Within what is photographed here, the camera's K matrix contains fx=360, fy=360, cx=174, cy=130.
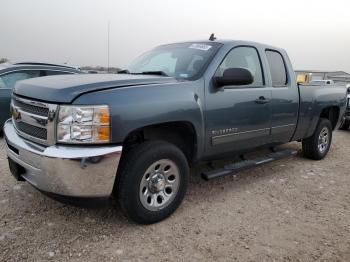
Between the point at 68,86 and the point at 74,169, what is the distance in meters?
0.70

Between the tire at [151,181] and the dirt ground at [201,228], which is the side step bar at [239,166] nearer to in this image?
the dirt ground at [201,228]

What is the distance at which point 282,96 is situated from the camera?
4.75 m

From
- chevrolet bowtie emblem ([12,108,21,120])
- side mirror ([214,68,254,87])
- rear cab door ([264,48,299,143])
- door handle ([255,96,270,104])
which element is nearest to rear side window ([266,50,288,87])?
rear cab door ([264,48,299,143])

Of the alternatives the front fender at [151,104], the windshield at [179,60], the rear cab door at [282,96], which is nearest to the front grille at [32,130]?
the front fender at [151,104]

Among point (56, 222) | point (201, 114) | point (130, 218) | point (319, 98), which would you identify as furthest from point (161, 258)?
point (319, 98)

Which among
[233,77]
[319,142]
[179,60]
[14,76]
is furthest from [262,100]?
[14,76]

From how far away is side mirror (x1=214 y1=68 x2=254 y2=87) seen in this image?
3.73 meters

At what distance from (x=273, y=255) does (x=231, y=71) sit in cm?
183

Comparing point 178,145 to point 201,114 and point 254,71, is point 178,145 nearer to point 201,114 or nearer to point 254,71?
point 201,114

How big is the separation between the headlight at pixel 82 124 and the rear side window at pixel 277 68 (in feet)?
8.81

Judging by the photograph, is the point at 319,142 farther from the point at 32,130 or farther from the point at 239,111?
the point at 32,130

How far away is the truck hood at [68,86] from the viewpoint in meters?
2.91

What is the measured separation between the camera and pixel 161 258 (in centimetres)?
287

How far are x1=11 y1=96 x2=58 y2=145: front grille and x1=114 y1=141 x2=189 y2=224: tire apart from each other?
A: 689 millimetres
